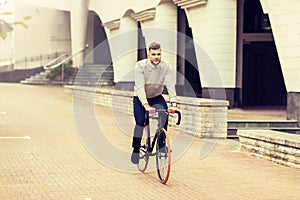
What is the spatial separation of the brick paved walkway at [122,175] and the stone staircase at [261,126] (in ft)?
5.05

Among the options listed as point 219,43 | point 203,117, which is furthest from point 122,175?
point 219,43

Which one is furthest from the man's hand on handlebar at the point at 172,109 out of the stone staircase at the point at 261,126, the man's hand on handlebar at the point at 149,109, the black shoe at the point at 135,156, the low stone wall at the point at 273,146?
the stone staircase at the point at 261,126

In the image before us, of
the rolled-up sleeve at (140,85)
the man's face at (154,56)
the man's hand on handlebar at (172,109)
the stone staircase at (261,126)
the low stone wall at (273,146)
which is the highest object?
the man's face at (154,56)

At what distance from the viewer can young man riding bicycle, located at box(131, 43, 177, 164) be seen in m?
7.95

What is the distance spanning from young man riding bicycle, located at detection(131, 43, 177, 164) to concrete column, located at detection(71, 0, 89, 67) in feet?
108

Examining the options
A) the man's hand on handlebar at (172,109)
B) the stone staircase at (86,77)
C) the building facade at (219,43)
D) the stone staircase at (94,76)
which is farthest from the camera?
the stone staircase at (86,77)

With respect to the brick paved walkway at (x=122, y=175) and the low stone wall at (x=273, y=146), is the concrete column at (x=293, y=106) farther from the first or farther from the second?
the low stone wall at (x=273, y=146)

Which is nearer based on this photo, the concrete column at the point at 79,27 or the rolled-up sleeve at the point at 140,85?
the rolled-up sleeve at the point at 140,85

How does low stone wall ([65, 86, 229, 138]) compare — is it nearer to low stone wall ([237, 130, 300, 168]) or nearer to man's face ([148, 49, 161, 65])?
low stone wall ([237, 130, 300, 168])

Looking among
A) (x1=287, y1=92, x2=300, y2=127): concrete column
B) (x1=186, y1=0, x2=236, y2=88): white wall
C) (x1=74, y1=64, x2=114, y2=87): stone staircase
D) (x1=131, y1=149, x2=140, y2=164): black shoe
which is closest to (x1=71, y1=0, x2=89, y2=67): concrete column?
(x1=74, y1=64, x2=114, y2=87): stone staircase

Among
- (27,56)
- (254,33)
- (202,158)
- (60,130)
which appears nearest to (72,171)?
(202,158)

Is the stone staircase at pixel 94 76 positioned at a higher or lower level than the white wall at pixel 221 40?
lower

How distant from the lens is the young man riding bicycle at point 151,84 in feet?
26.1

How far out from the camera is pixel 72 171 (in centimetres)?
880
